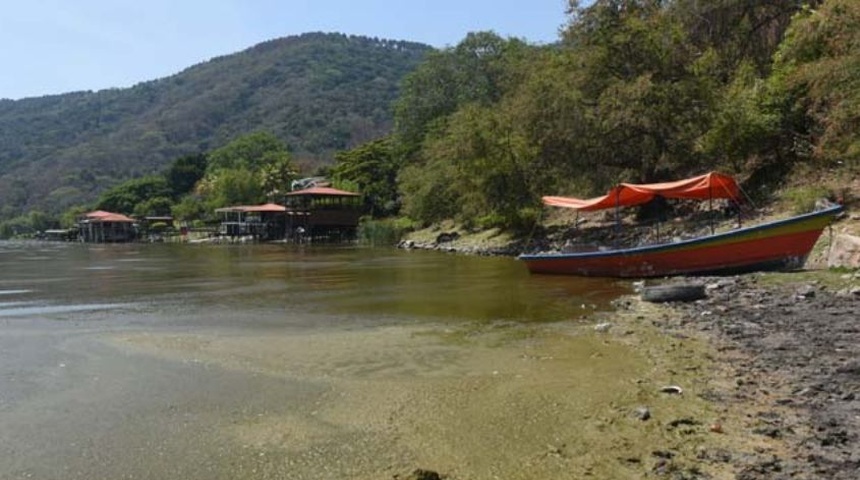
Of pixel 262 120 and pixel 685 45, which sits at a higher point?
pixel 262 120

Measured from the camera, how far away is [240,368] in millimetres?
9914

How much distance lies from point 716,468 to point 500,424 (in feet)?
7.08

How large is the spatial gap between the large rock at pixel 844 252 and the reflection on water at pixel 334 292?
202 inches

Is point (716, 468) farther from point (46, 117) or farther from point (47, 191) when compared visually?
point (46, 117)

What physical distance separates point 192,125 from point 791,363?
577ft

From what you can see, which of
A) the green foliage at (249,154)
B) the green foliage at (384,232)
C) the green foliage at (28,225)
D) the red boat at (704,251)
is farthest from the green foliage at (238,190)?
the red boat at (704,251)

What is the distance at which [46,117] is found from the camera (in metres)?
195

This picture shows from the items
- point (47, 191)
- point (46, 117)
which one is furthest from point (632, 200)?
point (46, 117)

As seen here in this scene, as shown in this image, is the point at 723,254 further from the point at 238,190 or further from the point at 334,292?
the point at 238,190

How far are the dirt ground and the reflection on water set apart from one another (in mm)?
3155

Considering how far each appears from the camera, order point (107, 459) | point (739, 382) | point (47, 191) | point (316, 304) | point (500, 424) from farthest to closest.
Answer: point (47, 191) < point (316, 304) < point (739, 382) < point (500, 424) < point (107, 459)

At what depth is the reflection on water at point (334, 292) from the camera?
1588 centimetres

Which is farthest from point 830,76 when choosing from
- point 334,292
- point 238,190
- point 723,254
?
point 238,190

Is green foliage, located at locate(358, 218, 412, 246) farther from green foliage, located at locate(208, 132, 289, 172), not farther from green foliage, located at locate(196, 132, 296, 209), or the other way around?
green foliage, located at locate(208, 132, 289, 172)
